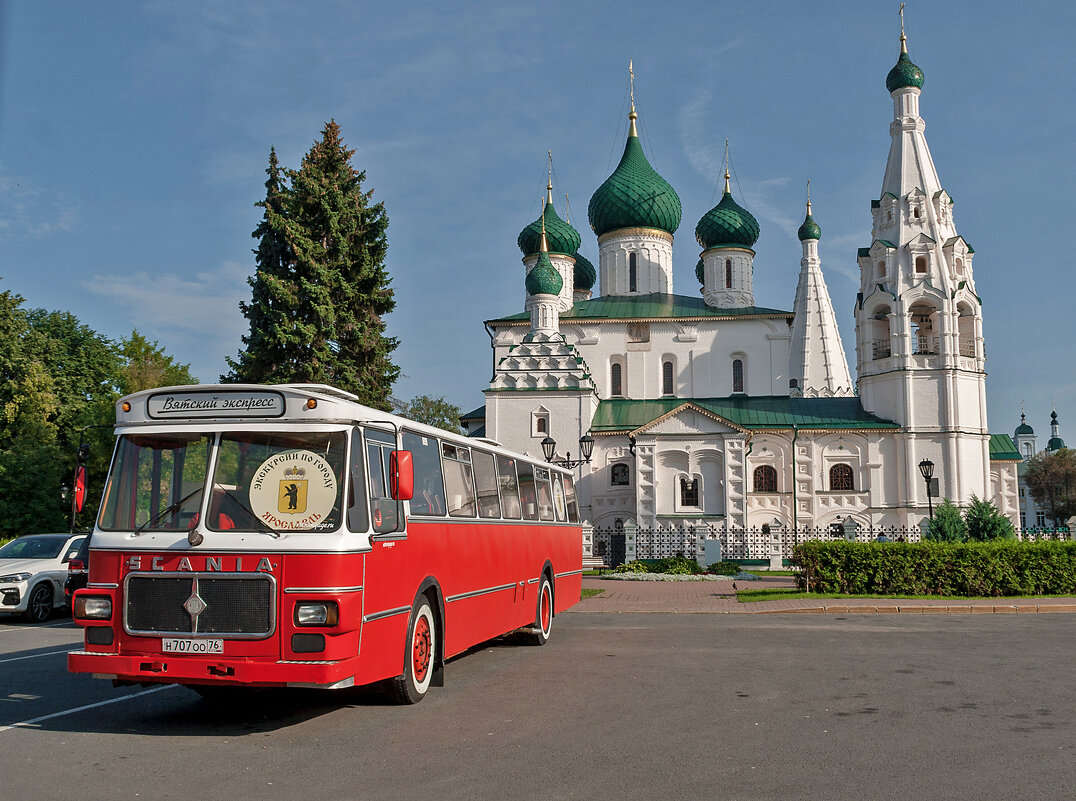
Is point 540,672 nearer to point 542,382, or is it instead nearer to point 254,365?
point 254,365

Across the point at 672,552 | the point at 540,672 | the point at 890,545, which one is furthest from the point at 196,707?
the point at 672,552

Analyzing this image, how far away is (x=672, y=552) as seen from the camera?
129 ft

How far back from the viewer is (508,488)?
11.6 metres

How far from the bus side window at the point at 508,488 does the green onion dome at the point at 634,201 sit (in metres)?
40.6

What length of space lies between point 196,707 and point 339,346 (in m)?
21.1

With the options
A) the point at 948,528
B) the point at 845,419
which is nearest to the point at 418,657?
the point at 948,528

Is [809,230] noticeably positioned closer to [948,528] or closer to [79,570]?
[948,528]

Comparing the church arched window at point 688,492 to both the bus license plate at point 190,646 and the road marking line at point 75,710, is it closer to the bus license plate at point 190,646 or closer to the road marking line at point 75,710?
the road marking line at point 75,710

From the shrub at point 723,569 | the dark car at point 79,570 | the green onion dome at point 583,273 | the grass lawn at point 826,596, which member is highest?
the green onion dome at point 583,273

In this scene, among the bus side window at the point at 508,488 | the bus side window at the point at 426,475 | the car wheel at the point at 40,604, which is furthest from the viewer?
the car wheel at the point at 40,604

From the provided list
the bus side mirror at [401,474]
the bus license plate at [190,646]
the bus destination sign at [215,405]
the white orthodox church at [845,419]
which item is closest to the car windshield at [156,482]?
the bus destination sign at [215,405]

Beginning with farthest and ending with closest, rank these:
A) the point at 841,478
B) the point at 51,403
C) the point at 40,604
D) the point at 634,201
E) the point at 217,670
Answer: the point at 634,201
the point at 841,478
the point at 51,403
the point at 40,604
the point at 217,670

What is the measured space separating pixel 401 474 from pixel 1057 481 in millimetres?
81713

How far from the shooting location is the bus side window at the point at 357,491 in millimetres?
7191
